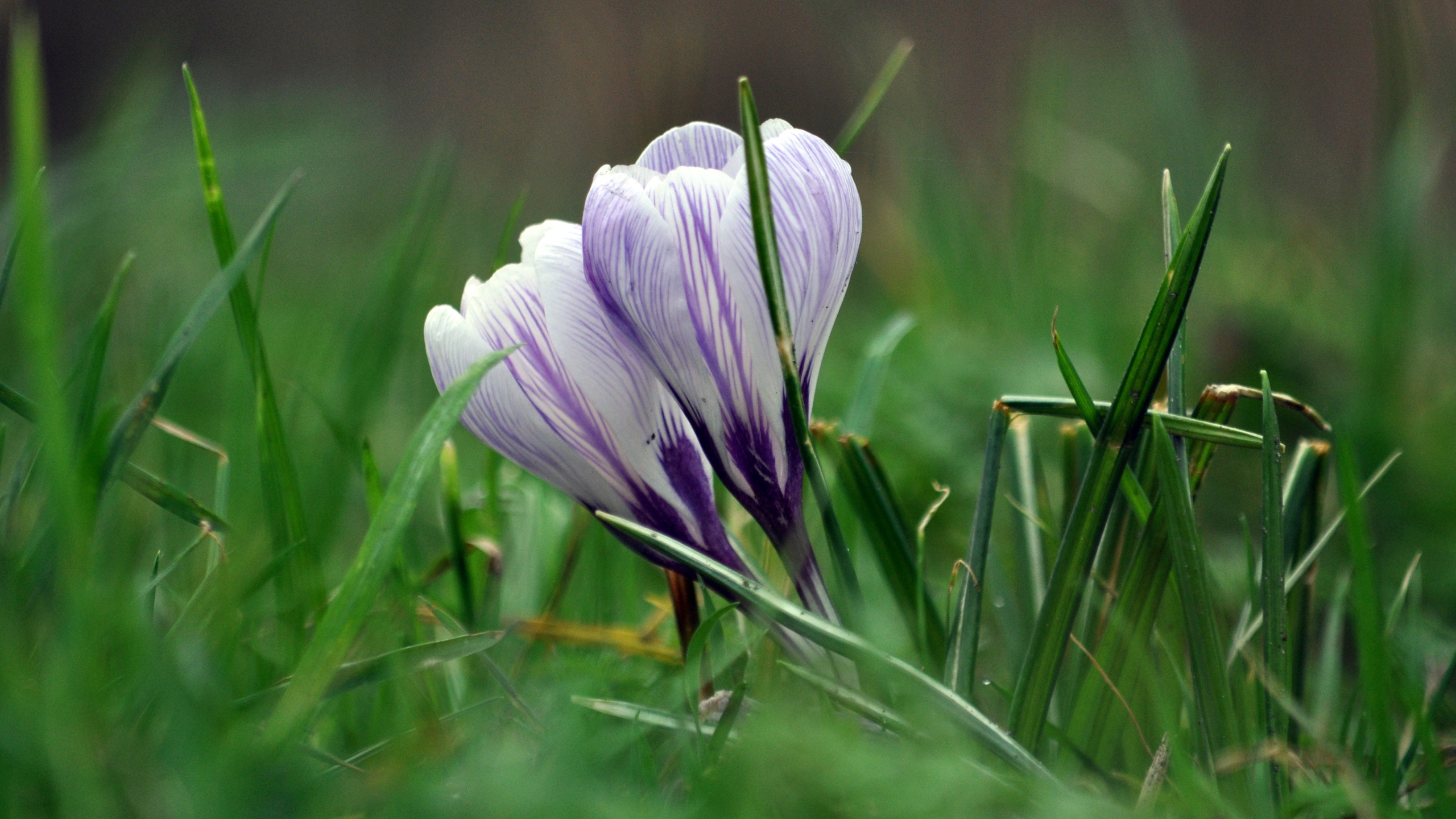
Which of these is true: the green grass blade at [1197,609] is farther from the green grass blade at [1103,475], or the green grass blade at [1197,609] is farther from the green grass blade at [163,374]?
the green grass blade at [163,374]

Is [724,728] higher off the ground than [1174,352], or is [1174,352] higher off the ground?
[1174,352]

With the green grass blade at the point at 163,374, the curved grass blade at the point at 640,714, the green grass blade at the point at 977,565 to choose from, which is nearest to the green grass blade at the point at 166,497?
the green grass blade at the point at 163,374

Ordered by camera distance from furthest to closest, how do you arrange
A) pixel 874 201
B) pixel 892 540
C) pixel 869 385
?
pixel 874 201, pixel 869 385, pixel 892 540

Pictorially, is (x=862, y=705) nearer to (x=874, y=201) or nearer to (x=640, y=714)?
(x=640, y=714)

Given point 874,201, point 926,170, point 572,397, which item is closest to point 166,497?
point 572,397

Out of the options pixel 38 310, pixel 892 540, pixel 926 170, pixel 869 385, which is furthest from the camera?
pixel 926 170

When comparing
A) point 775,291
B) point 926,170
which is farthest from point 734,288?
point 926,170

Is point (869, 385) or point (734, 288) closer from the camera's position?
point (734, 288)
